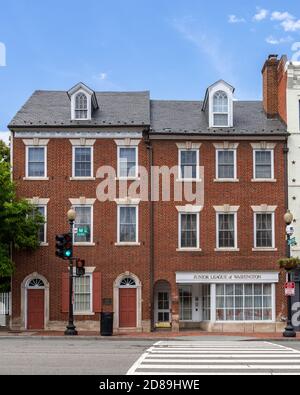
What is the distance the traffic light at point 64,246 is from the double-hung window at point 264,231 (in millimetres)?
9598

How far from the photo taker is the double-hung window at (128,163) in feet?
114

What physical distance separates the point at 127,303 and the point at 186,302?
11.2 feet

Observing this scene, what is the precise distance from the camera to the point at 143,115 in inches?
1398

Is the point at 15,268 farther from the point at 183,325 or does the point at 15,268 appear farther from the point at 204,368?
the point at 204,368

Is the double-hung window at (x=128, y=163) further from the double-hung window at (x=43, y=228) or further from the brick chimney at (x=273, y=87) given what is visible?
the brick chimney at (x=273, y=87)

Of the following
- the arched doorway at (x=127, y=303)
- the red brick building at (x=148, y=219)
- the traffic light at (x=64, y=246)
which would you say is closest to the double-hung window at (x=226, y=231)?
the red brick building at (x=148, y=219)

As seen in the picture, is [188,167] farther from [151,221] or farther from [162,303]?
[162,303]

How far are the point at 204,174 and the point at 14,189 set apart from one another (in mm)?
8861

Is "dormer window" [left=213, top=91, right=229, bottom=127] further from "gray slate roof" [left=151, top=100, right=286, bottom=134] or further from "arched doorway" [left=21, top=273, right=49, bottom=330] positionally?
"arched doorway" [left=21, top=273, right=49, bottom=330]

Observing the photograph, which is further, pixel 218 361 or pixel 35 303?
pixel 35 303

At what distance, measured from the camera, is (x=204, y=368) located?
1641 centimetres

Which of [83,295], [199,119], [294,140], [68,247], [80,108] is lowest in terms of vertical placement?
[83,295]

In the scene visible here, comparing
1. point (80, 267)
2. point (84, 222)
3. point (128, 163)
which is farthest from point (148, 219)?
point (80, 267)
